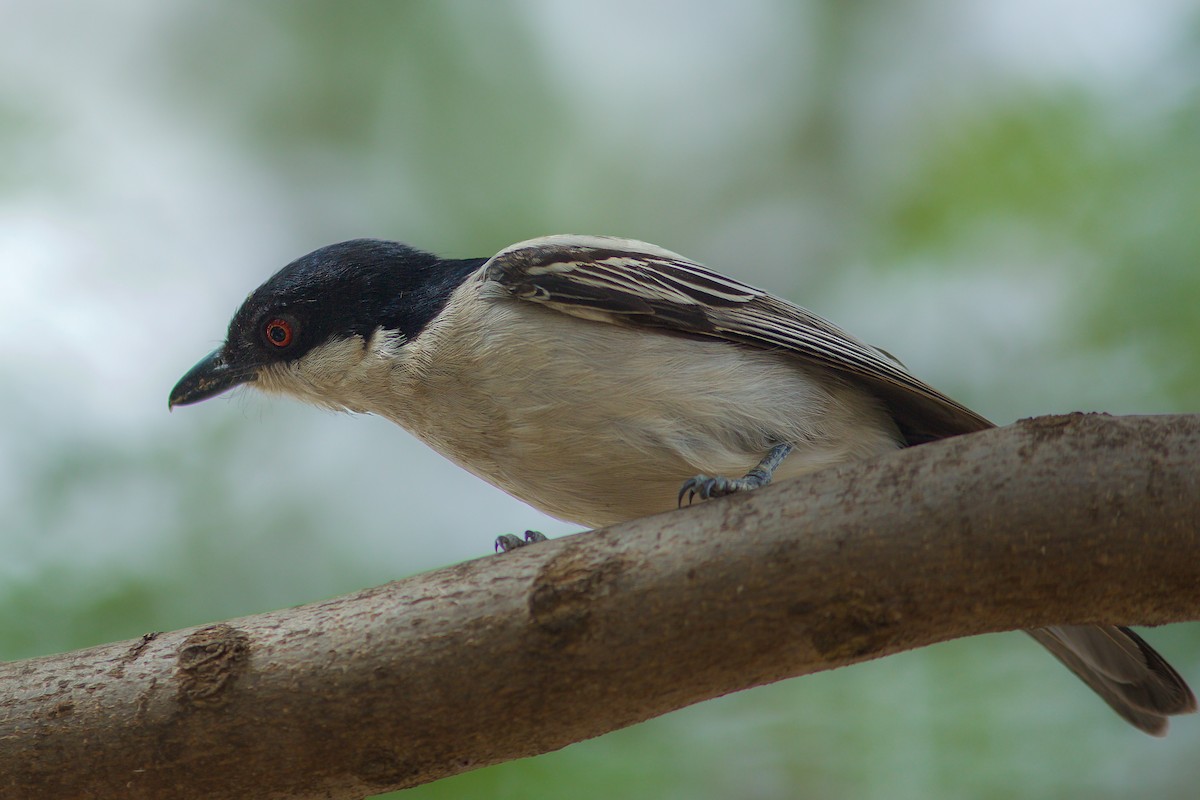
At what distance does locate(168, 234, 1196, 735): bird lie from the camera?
3.95 metres

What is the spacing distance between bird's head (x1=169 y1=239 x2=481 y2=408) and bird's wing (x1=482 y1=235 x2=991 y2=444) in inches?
19.0

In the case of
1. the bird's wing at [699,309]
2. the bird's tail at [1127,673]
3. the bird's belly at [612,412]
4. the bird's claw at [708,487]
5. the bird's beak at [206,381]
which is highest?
the bird's beak at [206,381]

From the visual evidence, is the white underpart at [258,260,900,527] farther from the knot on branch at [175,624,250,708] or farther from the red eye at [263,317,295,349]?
the knot on branch at [175,624,250,708]

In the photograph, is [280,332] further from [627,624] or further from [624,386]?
[627,624]

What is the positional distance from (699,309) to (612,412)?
67 cm

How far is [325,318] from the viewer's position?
477 cm

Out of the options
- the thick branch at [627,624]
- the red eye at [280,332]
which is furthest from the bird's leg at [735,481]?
the red eye at [280,332]

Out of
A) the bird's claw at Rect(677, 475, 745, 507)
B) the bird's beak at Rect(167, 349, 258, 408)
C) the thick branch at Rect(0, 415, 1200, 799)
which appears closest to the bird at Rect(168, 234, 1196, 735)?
the bird's claw at Rect(677, 475, 745, 507)

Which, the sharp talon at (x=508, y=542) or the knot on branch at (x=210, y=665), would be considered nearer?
the knot on branch at (x=210, y=665)

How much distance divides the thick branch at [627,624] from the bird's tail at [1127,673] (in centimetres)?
115

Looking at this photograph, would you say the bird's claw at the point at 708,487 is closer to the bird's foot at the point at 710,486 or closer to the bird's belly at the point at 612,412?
the bird's foot at the point at 710,486

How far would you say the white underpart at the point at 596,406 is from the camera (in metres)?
3.95

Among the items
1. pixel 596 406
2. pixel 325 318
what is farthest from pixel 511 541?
pixel 325 318

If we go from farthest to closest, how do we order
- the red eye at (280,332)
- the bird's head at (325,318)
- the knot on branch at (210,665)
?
the red eye at (280,332) → the bird's head at (325,318) → the knot on branch at (210,665)
